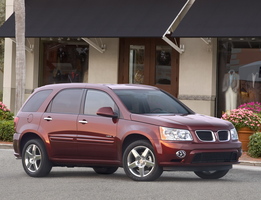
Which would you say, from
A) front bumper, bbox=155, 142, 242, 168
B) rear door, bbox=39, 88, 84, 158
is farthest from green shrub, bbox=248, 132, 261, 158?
rear door, bbox=39, 88, 84, 158

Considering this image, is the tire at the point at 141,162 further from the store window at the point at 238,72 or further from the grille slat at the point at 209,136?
the store window at the point at 238,72

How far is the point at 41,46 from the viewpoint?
31.2 metres

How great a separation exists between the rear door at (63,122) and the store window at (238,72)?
1349cm

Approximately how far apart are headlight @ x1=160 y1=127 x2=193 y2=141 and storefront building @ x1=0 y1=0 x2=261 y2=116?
11.7 metres

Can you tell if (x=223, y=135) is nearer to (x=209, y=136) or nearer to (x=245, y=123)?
(x=209, y=136)

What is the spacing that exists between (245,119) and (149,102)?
296 inches

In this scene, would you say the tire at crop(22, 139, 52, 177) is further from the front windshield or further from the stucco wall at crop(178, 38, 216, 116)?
the stucco wall at crop(178, 38, 216, 116)

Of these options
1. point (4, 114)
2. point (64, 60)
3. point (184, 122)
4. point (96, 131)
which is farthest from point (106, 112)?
point (64, 60)

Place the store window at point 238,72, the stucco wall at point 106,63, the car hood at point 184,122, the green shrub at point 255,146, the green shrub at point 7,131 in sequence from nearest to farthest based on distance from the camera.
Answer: the car hood at point 184,122
the green shrub at point 255,146
the green shrub at point 7,131
the store window at point 238,72
the stucco wall at point 106,63

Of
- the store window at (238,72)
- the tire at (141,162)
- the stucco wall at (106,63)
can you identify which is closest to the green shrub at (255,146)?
the tire at (141,162)

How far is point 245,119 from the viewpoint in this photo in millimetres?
20781

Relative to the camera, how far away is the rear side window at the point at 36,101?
571 inches

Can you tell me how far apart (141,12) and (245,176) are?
41.8 feet

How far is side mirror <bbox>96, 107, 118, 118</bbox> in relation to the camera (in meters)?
13.1
